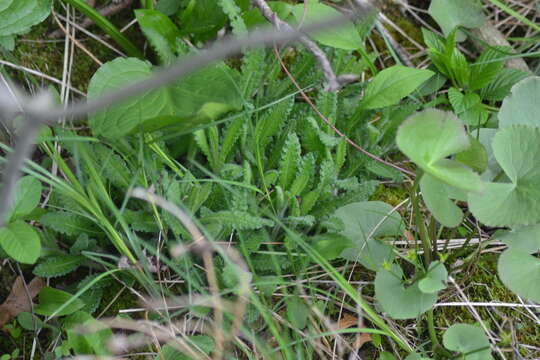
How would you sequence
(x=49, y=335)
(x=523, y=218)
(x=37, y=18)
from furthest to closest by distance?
(x=37, y=18) < (x=49, y=335) < (x=523, y=218)

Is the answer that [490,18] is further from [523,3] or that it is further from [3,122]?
[3,122]

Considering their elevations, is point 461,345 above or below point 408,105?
below

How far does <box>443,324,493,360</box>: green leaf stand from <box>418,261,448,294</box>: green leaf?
11 centimetres

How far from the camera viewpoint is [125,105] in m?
1.37

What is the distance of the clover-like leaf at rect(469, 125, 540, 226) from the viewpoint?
3.89 feet

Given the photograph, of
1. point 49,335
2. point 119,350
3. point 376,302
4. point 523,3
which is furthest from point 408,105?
point 49,335

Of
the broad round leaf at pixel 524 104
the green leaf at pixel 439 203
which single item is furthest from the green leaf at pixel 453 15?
the green leaf at pixel 439 203

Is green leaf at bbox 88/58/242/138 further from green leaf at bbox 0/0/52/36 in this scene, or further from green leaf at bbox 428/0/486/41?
green leaf at bbox 428/0/486/41

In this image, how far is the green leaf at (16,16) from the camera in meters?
1.45

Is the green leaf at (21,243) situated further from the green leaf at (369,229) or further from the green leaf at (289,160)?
the green leaf at (369,229)

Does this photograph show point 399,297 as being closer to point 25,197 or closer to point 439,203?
point 439,203

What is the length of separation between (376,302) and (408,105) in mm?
554

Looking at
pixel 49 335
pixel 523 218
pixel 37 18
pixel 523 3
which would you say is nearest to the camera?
pixel 523 218

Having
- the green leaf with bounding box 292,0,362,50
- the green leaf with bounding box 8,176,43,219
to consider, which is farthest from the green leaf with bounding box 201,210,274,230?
the green leaf with bounding box 292,0,362,50
